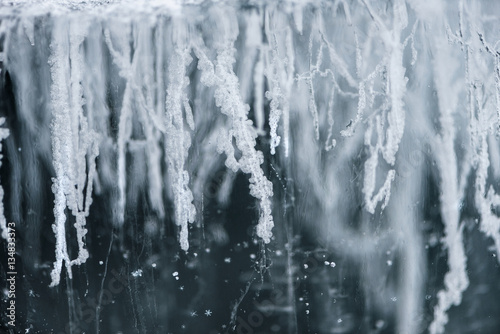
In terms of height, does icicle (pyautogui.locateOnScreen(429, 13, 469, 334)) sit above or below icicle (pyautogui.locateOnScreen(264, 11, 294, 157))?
below

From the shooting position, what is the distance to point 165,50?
3.12 feet

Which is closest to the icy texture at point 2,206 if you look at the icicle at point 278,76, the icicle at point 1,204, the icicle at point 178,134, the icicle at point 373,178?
the icicle at point 1,204

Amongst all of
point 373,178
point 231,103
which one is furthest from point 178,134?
point 373,178

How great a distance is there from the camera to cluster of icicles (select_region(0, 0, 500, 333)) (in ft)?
3.08

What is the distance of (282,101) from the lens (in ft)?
3.07

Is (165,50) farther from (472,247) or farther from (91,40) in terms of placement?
(472,247)

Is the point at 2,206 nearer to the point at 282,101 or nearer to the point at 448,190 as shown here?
the point at 282,101

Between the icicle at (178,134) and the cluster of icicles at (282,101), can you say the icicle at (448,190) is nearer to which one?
the cluster of icicles at (282,101)

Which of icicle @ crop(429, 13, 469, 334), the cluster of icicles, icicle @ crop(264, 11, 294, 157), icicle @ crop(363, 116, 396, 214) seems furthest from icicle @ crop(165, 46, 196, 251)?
icicle @ crop(429, 13, 469, 334)

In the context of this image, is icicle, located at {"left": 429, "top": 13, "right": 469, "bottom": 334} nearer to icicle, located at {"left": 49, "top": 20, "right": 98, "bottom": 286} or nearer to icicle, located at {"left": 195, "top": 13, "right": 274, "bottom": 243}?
icicle, located at {"left": 195, "top": 13, "right": 274, "bottom": 243}

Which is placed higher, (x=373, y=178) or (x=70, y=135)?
(x=70, y=135)

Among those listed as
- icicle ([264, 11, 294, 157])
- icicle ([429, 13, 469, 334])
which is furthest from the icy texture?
icicle ([429, 13, 469, 334])

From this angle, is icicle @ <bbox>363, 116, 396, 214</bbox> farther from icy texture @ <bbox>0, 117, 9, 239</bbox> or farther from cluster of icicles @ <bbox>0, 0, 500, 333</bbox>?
icy texture @ <bbox>0, 117, 9, 239</bbox>

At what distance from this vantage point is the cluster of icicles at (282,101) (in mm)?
939
